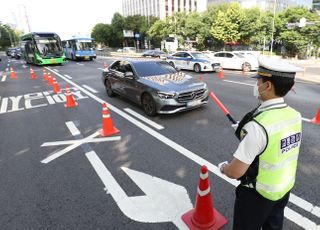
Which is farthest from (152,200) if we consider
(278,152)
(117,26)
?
(117,26)

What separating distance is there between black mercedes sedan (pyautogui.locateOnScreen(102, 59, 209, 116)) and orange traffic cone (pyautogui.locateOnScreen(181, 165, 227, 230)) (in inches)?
163

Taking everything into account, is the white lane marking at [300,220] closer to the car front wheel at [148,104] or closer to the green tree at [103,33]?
the car front wheel at [148,104]

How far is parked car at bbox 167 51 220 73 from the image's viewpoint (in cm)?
1762

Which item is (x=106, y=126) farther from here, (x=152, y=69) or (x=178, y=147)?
(x=152, y=69)

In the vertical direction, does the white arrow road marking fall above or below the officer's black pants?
below

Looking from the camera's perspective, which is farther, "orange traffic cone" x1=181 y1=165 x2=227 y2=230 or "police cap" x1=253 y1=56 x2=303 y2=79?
"orange traffic cone" x1=181 y1=165 x2=227 y2=230

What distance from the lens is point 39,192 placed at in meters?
3.82

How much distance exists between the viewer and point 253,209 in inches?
77.1

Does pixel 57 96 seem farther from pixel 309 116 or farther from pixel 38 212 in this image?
pixel 309 116

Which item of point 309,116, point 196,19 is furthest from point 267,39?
point 309,116

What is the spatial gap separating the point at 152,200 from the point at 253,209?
1839 mm

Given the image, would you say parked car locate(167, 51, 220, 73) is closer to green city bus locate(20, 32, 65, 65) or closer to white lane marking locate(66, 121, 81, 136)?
green city bus locate(20, 32, 65, 65)

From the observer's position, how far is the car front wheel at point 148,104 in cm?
716

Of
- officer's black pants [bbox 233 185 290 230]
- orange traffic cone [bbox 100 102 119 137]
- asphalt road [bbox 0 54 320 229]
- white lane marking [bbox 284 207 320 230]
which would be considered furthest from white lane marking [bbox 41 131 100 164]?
Answer: white lane marking [bbox 284 207 320 230]
